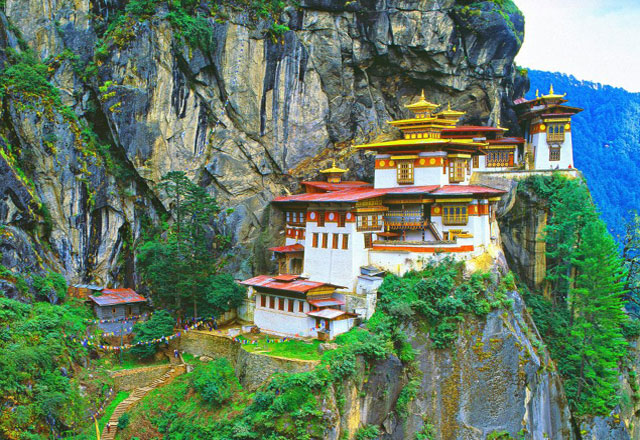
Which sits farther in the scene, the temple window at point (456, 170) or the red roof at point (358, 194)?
the temple window at point (456, 170)

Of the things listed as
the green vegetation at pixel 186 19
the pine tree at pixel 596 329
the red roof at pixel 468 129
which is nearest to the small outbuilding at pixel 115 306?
the green vegetation at pixel 186 19

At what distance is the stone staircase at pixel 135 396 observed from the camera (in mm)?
Answer: 25764

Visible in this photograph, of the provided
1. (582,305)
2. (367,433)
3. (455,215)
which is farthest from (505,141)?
(367,433)

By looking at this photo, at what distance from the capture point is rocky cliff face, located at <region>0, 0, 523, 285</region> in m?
35.2

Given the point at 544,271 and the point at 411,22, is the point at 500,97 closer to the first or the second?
the point at 411,22

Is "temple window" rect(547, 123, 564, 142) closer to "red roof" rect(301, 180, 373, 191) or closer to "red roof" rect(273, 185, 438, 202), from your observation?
"red roof" rect(273, 185, 438, 202)

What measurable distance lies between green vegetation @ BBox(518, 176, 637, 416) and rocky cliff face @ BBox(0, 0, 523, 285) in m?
12.5

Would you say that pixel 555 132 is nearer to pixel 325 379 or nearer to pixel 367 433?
pixel 367 433

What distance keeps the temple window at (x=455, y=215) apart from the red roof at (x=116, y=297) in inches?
665

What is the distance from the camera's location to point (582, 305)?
112 ft

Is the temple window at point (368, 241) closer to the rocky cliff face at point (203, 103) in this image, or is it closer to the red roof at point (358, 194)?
the red roof at point (358, 194)

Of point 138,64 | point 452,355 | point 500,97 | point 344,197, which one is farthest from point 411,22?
point 452,355

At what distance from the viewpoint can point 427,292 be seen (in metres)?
30.2

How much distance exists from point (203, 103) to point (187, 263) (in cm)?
1013
